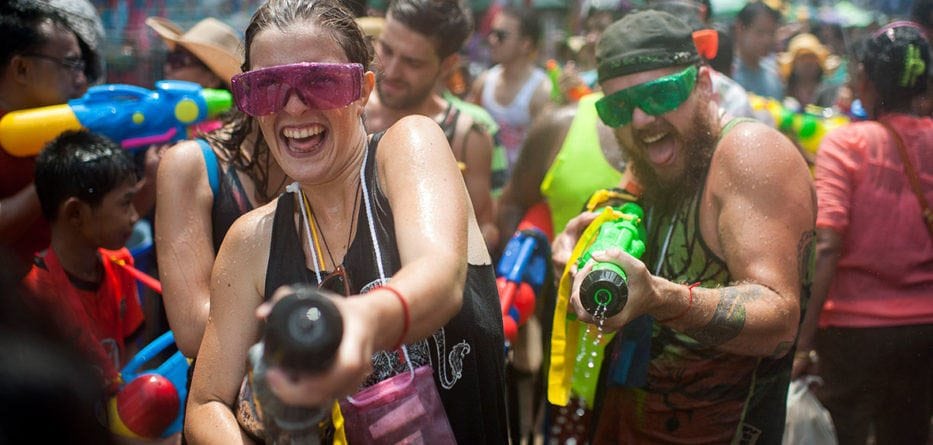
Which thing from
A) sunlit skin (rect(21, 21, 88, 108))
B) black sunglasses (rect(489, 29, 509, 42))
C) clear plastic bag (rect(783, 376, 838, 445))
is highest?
sunlit skin (rect(21, 21, 88, 108))

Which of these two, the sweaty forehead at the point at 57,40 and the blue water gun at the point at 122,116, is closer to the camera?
the blue water gun at the point at 122,116

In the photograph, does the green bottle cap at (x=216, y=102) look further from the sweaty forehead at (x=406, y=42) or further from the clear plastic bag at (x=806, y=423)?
the clear plastic bag at (x=806, y=423)

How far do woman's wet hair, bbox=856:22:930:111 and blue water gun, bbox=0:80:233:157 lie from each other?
283cm

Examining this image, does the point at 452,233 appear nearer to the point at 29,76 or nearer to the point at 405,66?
the point at 405,66

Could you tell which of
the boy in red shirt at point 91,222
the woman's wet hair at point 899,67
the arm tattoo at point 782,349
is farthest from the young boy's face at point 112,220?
the woman's wet hair at point 899,67

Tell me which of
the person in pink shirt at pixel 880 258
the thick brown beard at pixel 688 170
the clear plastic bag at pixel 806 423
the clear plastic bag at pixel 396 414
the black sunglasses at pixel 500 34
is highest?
the thick brown beard at pixel 688 170

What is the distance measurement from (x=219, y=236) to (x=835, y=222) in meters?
2.50

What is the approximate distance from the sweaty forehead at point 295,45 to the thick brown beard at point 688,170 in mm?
1247

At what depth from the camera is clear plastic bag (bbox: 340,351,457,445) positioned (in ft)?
6.59

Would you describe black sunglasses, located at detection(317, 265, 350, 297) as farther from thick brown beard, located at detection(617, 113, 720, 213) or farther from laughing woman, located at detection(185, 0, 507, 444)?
thick brown beard, located at detection(617, 113, 720, 213)

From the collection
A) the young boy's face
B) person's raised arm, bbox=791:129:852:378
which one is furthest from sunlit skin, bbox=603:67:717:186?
the young boy's face

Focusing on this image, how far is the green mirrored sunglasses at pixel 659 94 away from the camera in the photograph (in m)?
2.97

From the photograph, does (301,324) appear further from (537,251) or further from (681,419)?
(537,251)

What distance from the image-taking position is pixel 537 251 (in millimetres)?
3984
